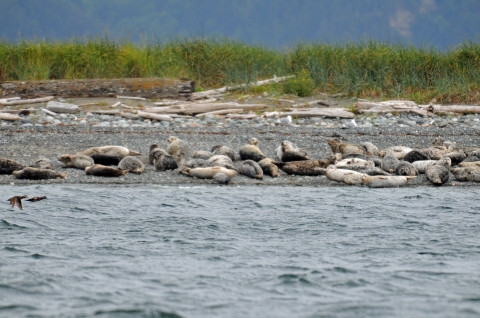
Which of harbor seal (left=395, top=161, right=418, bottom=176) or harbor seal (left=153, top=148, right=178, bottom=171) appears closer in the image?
harbor seal (left=395, top=161, right=418, bottom=176)

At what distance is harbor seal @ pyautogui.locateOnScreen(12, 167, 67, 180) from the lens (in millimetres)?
9852

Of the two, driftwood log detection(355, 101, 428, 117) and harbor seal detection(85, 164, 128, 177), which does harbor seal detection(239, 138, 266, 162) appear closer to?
harbor seal detection(85, 164, 128, 177)

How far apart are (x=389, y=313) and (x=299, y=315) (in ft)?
2.13

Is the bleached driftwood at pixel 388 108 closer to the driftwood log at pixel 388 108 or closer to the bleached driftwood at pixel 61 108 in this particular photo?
the driftwood log at pixel 388 108

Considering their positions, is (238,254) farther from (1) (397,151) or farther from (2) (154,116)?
(2) (154,116)

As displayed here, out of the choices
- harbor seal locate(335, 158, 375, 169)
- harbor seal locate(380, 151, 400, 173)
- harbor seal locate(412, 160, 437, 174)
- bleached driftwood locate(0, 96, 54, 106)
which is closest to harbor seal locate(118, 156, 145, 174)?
harbor seal locate(335, 158, 375, 169)

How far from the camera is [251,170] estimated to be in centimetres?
1014

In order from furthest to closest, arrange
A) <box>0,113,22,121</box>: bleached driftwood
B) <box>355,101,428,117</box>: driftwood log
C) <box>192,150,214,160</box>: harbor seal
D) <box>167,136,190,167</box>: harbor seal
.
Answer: <box>355,101,428,117</box>: driftwood log < <box>0,113,22,121</box>: bleached driftwood < <box>167,136,190,167</box>: harbor seal < <box>192,150,214,160</box>: harbor seal

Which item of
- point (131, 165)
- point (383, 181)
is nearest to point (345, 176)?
point (383, 181)

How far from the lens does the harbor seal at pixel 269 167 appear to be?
10.3 meters

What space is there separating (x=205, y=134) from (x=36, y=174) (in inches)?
156

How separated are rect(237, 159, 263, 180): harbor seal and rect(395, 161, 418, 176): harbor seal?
78.9 inches

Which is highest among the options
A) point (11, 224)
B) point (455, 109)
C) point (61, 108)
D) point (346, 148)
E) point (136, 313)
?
point (61, 108)

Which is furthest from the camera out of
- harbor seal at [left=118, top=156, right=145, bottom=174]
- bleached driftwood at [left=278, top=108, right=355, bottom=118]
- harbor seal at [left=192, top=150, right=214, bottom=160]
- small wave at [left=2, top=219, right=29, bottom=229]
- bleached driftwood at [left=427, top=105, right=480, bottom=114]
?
bleached driftwood at [left=427, top=105, right=480, bottom=114]
